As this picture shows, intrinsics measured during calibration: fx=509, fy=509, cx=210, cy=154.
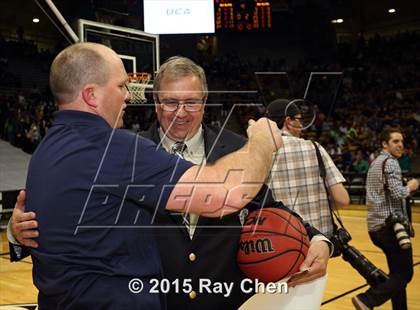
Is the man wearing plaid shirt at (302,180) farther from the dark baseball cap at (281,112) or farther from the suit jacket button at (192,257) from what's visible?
the suit jacket button at (192,257)

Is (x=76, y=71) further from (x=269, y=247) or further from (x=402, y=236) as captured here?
(x=402, y=236)

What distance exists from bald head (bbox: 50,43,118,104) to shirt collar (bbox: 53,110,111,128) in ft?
0.17

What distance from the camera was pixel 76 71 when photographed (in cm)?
171

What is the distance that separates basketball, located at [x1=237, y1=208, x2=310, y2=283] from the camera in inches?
88.0

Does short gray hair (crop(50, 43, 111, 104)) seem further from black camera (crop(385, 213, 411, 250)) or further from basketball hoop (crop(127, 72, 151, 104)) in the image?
black camera (crop(385, 213, 411, 250))

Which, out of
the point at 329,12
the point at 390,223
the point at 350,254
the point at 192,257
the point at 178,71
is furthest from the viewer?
the point at 329,12

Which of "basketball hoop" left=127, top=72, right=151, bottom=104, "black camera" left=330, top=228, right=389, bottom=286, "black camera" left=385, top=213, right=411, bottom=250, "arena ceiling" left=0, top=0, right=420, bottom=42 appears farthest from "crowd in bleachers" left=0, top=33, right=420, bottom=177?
→ "black camera" left=330, top=228, right=389, bottom=286

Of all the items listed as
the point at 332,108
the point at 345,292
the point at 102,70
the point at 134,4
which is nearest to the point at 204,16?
the point at 134,4

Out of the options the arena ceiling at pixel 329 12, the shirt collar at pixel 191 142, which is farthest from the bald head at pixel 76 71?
the arena ceiling at pixel 329 12

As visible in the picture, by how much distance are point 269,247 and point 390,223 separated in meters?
2.40

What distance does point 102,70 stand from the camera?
5.69 feet

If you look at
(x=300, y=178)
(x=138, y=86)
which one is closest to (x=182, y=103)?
(x=300, y=178)

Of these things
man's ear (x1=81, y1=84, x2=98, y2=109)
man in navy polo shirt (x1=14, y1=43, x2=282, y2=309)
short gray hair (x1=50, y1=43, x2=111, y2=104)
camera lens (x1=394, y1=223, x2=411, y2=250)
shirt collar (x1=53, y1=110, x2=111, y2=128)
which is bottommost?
camera lens (x1=394, y1=223, x2=411, y2=250)

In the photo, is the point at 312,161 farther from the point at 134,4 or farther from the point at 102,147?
the point at 134,4
